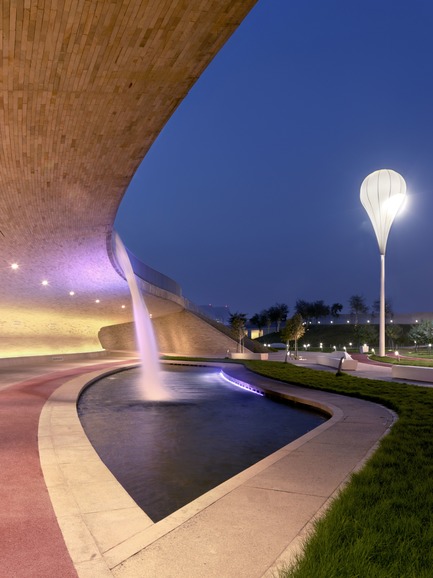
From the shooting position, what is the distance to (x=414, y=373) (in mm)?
18844

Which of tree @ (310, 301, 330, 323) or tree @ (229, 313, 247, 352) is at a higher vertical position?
tree @ (310, 301, 330, 323)

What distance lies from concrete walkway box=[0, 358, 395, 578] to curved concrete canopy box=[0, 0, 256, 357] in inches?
200

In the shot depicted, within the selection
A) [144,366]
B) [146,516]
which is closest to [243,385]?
[144,366]

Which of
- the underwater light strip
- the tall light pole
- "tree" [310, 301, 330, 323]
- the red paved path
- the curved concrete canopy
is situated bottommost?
the underwater light strip

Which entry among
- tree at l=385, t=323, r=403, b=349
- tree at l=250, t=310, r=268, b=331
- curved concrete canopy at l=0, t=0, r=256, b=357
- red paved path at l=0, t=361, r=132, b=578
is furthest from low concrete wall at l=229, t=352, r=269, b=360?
tree at l=250, t=310, r=268, b=331

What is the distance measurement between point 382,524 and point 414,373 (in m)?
16.4

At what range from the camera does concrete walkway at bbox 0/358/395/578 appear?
3262 mm

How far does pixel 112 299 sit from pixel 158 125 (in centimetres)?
2457

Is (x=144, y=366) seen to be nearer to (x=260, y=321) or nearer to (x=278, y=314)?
(x=278, y=314)

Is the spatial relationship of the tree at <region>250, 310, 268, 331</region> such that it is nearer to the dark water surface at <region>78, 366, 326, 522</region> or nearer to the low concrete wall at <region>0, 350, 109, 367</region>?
the low concrete wall at <region>0, 350, 109, 367</region>

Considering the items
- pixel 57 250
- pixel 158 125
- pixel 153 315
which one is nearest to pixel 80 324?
pixel 153 315

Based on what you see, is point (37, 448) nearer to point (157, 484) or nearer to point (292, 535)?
point (157, 484)

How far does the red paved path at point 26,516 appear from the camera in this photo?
321 cm

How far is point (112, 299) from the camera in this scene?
31.8m
